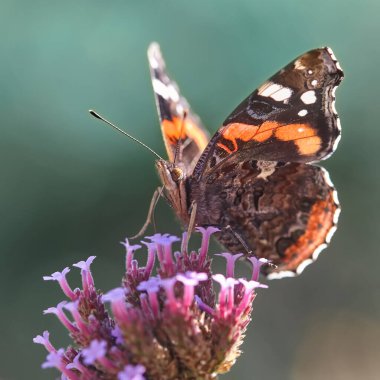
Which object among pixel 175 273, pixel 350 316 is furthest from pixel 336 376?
pixel 175 273

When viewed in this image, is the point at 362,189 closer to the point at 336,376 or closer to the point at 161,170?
the point at 336,376

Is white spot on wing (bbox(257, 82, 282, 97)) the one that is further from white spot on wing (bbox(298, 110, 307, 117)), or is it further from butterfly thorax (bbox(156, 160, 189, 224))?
butterfly thorax (bbox(156, 160, 189, 224))

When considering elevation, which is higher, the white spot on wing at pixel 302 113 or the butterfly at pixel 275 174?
the white spot on wing at pixel 302 113

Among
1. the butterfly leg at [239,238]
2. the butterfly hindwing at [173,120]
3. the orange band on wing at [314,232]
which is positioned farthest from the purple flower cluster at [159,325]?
the butterfly hindwing at [173,120]

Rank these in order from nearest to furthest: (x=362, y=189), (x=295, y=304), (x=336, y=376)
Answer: (x=336, y=376) → (x=295, y=304) → (x=362, y=189)

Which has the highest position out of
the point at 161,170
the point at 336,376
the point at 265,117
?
the point at 265,117

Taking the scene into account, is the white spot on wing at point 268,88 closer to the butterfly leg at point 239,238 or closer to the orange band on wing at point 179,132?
the orange band on wing at point 179,132

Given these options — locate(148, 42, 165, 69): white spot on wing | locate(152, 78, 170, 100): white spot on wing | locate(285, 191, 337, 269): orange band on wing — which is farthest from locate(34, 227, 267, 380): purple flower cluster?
locate(148, 42, 165, 69): white spot on wing
